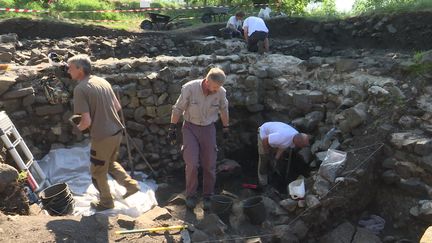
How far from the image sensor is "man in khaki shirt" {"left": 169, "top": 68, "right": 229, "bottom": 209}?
5297 mm

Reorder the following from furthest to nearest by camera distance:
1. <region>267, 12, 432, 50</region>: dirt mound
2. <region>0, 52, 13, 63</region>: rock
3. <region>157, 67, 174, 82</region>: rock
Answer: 1. <region>267, 12, 432, 50</region>: dirt mound
2. <region>0, 52, 13, 63</region>: rock
3. <region>157, 67, 174, 82</region>: rock

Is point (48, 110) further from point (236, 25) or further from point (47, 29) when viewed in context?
point (236, 25)

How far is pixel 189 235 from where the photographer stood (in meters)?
4.79

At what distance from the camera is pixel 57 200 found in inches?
197

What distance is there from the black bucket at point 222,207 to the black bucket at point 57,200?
1.73m

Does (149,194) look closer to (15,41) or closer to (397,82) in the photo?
(397,82)

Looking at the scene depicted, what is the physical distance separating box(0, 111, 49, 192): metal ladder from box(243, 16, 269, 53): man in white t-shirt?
225 inches

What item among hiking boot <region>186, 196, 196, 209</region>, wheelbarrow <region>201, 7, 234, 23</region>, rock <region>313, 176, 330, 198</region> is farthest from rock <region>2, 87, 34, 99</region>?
wheelbarrow <region>201, 7, 234, 23</region>

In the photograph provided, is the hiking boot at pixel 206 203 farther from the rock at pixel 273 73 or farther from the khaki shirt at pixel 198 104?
the rock at pixel 273 73

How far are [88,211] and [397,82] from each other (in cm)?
492

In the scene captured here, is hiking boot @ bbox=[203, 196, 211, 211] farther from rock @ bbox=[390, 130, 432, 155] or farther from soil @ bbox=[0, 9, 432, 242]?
rock @ bbox=[390, 130, 432, 155]

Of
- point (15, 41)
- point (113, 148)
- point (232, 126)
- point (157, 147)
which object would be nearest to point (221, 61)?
point (232, 126)

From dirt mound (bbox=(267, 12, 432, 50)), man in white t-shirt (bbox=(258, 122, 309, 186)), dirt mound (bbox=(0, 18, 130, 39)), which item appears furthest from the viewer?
dirt mound (bbox=(0, 18, 130, 39))

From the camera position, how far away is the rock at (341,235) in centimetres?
548
